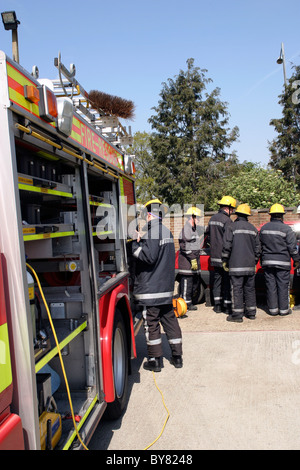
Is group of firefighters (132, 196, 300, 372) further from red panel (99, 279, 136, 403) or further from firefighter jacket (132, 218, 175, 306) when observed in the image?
red panel (99, 279, 136, 403)

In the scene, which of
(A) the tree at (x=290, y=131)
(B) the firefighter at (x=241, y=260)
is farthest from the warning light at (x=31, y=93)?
(A) the tree at (x=290, y=131)

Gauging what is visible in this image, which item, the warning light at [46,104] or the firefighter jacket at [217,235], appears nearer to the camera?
the warning light at [46,104]

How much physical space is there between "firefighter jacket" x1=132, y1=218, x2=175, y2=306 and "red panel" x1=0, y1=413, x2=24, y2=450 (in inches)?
110

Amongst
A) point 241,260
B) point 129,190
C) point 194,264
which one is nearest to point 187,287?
point 194,264

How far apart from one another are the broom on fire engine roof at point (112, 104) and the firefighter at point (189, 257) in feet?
9.37

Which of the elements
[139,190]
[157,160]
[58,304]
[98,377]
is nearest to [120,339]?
[98,377]

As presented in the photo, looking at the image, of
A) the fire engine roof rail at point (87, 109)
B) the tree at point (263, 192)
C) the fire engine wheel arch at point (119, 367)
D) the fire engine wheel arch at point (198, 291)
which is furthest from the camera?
the tree at point (263, 192)

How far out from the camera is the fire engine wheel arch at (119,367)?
3.56 meters

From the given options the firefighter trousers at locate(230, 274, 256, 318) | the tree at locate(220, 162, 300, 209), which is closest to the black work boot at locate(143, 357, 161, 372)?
the firefighter trousers at locate(230, 274, 256, 318)

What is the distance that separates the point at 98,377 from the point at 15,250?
165 centimetres

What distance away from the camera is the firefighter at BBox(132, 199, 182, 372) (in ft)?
14.5

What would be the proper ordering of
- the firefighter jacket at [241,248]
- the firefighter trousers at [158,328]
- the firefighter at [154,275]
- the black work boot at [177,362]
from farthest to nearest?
the firefighter jacket at [241,248], the black work boot at [177,362], the firefighter trousers at [158,328], the firefighter at [154,275]

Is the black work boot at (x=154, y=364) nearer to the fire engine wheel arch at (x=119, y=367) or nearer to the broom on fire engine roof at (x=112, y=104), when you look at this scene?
the fire engine wheel arch at (x=119, y=367)
